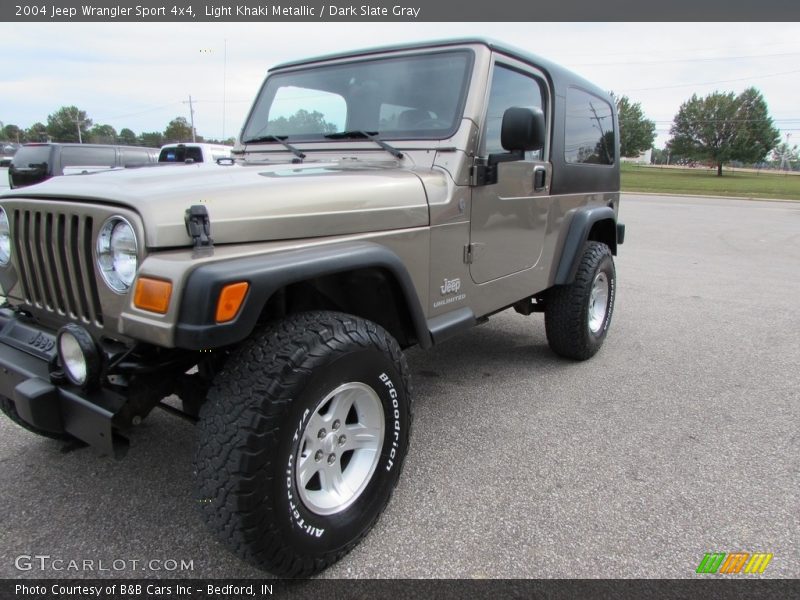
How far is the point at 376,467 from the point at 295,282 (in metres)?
0.84

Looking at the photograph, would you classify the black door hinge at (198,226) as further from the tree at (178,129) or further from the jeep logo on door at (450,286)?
the tree at (178,129)

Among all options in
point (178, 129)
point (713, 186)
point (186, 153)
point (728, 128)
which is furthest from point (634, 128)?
point (186, 153)

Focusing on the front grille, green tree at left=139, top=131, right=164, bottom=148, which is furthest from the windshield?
green tree at left=139, top=131, right=164, bottom=148

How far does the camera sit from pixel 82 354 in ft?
5.77

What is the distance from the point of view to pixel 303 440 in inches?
76.2

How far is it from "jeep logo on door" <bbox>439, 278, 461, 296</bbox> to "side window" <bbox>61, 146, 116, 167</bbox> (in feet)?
32.5

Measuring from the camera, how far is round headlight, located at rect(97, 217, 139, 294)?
5.71ft

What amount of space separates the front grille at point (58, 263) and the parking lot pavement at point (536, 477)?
951 mm

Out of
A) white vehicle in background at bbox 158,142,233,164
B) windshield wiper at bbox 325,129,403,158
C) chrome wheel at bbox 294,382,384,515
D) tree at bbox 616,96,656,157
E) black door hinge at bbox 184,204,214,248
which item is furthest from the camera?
tree at bbox 616,96,656,157

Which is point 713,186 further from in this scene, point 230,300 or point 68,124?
point 68,124

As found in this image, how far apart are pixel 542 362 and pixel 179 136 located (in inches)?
2465

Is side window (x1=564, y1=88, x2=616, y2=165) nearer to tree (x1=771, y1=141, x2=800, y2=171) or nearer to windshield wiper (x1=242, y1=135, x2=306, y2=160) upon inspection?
windshield wiper (x1=242, y1=135, x2=306, y2=160)

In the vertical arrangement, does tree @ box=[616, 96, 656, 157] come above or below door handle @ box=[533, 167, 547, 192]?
above

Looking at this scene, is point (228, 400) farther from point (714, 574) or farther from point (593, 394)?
point (593, 394)
